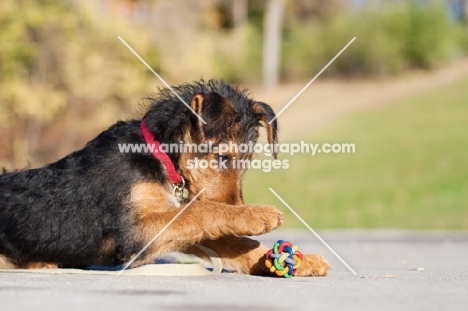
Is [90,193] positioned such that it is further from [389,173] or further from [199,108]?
[389,173]

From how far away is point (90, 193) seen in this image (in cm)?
720

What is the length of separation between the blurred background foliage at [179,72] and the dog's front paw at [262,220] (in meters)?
13.8

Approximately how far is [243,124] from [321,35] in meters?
40.5

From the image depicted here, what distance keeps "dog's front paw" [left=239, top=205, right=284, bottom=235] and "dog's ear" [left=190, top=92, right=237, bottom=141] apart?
0.76 m

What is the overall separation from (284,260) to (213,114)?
54.6 inches

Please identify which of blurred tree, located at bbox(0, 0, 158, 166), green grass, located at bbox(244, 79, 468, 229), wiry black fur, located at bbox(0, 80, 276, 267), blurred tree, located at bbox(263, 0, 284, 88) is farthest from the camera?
blurred tree, located at bbox(263, 0, 284, 88)

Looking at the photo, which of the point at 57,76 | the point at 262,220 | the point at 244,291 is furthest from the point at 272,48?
the point at 244,291

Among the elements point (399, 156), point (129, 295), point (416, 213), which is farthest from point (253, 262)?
point (399, 156)

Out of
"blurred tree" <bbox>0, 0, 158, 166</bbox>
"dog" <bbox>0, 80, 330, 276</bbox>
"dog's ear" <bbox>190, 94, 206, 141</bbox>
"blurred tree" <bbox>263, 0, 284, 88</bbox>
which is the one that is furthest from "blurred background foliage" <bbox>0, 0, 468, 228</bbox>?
"dog's ear" <bbox>190, 94, 206, 141</bbox>

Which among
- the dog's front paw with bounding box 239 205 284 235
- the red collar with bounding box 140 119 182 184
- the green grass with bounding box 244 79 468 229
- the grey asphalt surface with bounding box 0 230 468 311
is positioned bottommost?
the grey asphalt surface with bounding box 0 230 468 311

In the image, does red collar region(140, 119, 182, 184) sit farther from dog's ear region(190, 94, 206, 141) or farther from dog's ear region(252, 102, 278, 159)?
dog's ear region(252, 102, 278, 159)

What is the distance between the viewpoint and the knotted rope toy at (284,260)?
691cm

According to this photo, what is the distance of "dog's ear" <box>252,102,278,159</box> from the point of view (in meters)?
7.43

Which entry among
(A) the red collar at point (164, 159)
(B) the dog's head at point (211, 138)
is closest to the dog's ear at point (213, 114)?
(B) the dog's head at point (211, 138)
